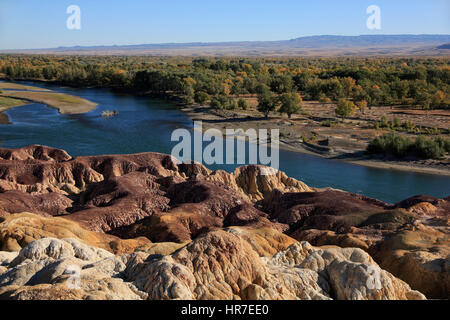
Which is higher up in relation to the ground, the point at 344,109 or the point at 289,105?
the point at 289,105

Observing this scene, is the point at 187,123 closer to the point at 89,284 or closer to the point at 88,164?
the point at 88,164

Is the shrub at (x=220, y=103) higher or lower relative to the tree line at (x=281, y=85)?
lower

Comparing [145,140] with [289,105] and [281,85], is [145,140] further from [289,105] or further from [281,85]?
[281,85]

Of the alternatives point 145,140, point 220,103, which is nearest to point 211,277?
point 145,140

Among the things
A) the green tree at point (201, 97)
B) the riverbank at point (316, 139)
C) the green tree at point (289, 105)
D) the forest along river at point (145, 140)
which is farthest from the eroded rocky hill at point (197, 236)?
the green tree at point (201, 97)

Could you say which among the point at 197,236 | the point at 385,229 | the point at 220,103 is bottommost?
the point at 197,236

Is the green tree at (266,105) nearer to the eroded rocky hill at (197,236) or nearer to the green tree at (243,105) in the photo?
the green tree at (243,105)

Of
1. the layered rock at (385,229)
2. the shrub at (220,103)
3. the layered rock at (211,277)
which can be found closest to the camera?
the layered rock at (211,277)
